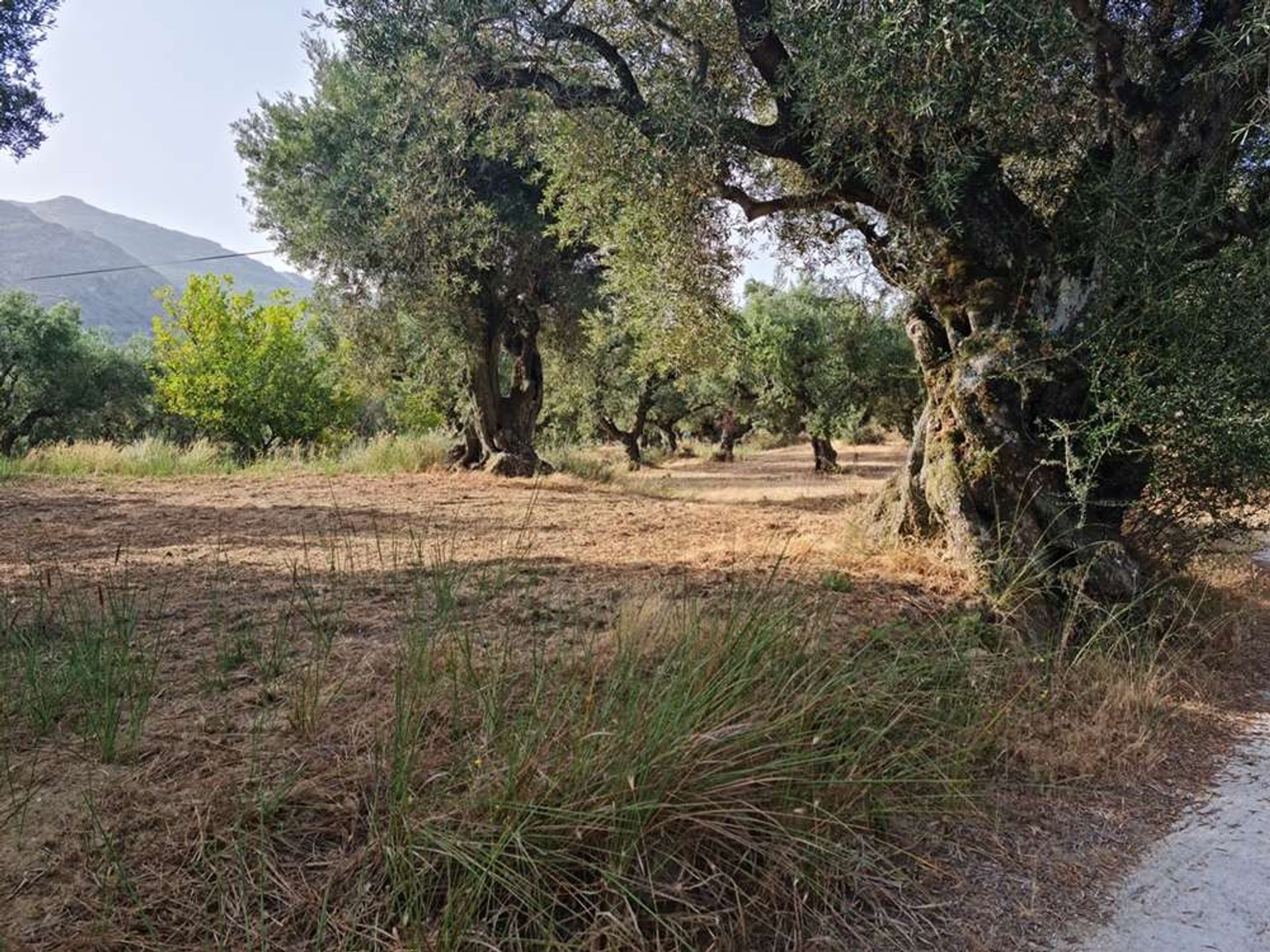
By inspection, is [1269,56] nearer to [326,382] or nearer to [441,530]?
[441,530]

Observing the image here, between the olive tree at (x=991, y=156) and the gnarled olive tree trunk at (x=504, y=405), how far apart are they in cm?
775

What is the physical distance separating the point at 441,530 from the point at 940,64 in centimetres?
539

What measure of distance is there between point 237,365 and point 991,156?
19147 millimetres

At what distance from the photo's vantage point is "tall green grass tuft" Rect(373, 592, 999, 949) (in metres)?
1.83

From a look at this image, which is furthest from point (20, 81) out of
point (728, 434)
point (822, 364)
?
point (728, 434)

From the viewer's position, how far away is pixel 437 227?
7.60 meters

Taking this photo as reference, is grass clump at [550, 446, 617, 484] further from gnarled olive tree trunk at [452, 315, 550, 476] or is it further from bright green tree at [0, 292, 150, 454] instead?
bright green tree at [0, 292, 150, 454]

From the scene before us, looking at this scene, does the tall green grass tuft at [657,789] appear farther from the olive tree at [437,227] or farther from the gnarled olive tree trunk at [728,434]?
the gnarled olive tree trunk at [728,434]

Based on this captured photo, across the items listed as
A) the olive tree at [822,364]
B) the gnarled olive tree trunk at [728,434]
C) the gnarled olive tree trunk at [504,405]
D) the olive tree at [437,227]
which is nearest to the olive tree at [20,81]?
the olive tree at [437,227]

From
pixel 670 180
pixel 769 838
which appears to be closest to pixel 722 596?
pixel 769 838

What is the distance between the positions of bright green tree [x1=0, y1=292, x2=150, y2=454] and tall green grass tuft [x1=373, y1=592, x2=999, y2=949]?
25185mm

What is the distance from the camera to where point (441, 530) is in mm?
6758

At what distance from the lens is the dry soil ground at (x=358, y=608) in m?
1.96

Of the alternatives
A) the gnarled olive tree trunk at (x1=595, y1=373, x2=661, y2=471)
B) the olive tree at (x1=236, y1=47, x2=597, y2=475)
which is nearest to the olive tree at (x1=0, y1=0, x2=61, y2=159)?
the olive tree at (x1=236, y1=47, x2=597, y2=475)
